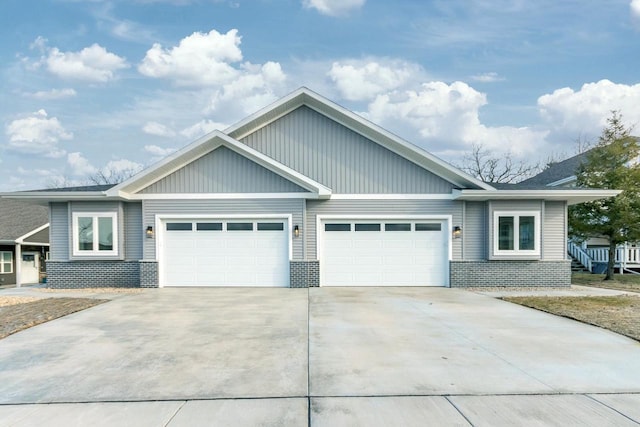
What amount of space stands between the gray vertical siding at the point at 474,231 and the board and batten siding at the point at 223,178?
5.64 meters

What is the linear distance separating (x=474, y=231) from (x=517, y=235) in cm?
131

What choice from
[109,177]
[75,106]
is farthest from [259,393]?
[109,177]

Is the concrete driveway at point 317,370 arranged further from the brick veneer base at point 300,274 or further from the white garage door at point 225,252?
the white garage door at point 225,252

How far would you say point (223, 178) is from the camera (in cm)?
1346

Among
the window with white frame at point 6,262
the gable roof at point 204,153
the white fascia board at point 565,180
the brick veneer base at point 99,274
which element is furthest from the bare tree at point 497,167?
the window with white frame at point 6,262

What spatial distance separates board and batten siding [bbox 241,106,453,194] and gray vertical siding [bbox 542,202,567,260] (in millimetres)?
3484

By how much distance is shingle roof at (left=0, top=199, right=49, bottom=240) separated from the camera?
21.0 metres

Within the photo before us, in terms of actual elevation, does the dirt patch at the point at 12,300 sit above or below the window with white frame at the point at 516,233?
below

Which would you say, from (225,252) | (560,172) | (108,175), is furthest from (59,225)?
(108,175)

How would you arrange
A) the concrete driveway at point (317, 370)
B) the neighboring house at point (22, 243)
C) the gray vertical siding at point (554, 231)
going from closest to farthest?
the concrete driveway at point (317, 370)
the gray vertical siding at point (554, 231)
the neighboring house at point (22, 243)

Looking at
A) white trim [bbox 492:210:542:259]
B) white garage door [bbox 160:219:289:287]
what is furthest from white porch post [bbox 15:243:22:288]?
white trim [bbox 492:210:542:259]

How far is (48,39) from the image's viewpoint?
53.6ft

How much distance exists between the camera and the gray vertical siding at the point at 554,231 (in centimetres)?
1405

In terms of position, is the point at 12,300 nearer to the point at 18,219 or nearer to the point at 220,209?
the point at 220,209
